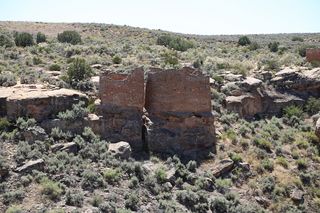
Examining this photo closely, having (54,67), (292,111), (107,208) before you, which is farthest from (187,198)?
(54,67)

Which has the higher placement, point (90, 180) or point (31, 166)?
point (31, 166)

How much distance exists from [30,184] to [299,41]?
51.4 m

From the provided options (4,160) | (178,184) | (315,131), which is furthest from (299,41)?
(4,160)

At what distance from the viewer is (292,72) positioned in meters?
23.0

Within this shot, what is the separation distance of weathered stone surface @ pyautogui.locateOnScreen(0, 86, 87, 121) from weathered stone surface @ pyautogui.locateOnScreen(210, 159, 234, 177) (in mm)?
7327

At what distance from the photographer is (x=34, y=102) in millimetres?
13570

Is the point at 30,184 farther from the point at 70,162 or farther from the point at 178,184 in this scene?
the point at 178,184

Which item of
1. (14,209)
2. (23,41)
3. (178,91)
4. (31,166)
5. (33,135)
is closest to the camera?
(14,209)

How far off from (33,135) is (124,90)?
4640 millimetres

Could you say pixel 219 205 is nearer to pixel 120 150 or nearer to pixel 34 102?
pixel 120 150

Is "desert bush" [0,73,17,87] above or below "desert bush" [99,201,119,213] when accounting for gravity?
above

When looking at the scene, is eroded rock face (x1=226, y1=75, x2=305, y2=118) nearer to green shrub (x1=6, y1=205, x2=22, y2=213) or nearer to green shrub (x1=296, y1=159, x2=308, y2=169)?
green shrub (x1=296, y1=159, x2=308, y2=169)

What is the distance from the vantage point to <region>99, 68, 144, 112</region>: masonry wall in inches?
585

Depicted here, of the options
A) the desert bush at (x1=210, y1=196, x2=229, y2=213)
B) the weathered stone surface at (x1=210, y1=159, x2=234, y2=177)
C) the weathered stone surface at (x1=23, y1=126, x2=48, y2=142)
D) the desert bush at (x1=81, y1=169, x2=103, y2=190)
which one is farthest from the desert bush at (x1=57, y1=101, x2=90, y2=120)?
the desert bush at (x1=210, y1=196, x2=229, y2=213)
